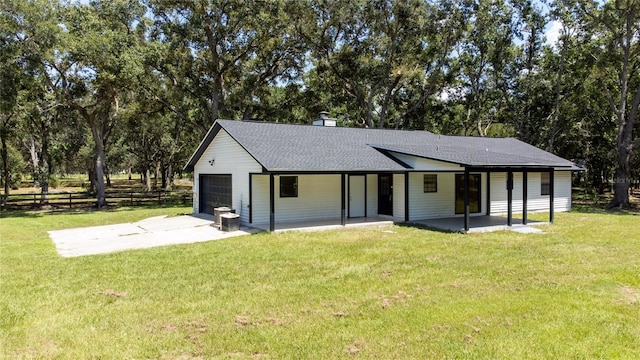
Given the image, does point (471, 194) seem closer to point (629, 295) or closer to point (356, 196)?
point (356, 196)

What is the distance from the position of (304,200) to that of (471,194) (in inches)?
278

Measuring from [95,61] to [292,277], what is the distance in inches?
676

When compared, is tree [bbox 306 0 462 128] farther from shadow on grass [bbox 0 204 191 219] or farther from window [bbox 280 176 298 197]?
shadow on grass [bbox 0 204 191 219]

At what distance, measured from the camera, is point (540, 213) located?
17.6m

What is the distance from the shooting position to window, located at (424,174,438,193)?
1534 centimetres

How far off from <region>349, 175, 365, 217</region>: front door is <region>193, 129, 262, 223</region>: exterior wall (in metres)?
4.05

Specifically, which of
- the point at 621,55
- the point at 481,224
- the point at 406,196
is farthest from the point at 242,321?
the point at 621,55

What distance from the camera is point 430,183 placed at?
15.5 meters

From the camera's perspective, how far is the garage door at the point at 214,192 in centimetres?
1557

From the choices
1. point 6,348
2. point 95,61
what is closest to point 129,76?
point 95,61

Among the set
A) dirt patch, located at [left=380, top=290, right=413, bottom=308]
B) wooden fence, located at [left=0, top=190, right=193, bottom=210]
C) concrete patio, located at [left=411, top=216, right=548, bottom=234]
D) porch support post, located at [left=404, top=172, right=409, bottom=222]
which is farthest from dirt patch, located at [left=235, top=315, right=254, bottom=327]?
wooden fence, located at [left=0, top=190, right=193, bottom=210]

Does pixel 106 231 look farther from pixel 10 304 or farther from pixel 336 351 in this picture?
pixel 336 351

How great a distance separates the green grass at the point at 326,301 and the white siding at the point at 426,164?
3.46 m

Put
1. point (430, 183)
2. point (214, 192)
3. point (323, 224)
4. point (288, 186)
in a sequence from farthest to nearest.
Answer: point (214, 192)
point (430, 183)
point (288, 186)
point (323, 224)
